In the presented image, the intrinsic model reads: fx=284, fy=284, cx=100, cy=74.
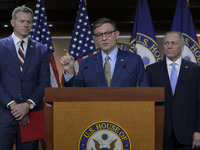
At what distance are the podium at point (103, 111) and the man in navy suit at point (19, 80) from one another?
39.4 inches

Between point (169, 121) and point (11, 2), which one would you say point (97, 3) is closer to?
point (11, 2)

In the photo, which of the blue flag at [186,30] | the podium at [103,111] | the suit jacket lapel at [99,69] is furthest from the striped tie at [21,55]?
the blue flag at [186,30]

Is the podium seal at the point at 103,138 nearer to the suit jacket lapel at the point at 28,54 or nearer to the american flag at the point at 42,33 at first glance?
the suit jacket lapel at the point at 28,54

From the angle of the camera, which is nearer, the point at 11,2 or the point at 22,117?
the point at 22,117

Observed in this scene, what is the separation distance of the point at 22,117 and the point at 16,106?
0.11 m

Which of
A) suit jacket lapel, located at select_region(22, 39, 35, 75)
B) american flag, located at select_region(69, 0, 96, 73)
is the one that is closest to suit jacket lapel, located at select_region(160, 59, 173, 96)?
suit jacket lapel, located at select_region(22, 39, 35, 75)

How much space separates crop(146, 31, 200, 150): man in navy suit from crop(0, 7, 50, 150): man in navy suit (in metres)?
1.12

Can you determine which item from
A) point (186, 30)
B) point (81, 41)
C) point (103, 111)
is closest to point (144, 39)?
point (186, 30)

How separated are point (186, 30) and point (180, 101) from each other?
6.04ft

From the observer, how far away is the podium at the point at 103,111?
155cm

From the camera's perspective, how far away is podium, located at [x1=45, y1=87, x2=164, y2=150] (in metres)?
1.55

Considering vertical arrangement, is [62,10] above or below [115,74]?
above

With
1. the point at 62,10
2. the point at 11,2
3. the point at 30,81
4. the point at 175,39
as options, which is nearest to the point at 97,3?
the point at 62,10

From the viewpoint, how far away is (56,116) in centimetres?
156
